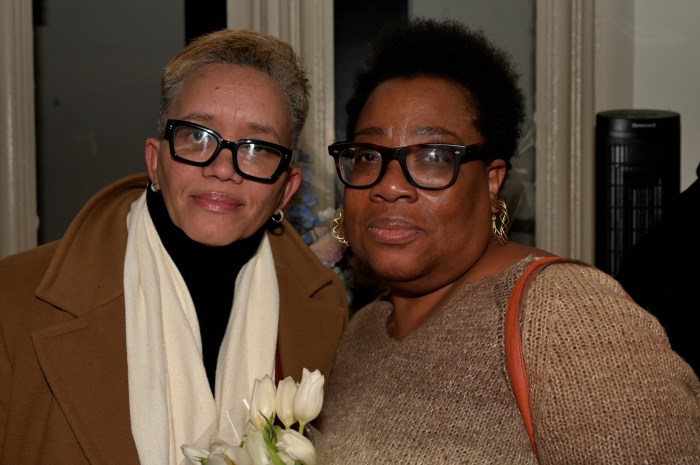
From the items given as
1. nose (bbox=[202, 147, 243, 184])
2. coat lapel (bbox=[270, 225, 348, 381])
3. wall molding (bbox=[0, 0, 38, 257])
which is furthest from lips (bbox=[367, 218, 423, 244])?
wall molding (bbox=[0, 0, 38, 257])

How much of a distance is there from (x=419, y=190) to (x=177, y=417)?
733 millimetres

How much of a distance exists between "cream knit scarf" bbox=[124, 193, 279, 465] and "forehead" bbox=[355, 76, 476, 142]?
61 centimetres

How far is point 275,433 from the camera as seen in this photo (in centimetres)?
141

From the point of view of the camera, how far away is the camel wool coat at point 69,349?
1818 millimetres

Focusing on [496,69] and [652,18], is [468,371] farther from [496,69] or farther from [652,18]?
[652,18]

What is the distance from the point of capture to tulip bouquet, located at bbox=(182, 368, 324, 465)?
136 cm

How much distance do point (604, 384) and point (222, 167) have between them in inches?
35.4

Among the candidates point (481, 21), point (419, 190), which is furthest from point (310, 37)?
point (419, 190)

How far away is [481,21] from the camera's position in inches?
Result: 146

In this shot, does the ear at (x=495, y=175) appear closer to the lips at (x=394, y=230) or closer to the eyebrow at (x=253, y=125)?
the lips at (x=394, y=230)

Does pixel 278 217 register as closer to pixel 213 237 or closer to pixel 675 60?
pixel 213 237

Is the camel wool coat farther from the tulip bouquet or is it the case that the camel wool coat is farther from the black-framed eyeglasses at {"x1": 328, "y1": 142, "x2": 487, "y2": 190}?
the black-framed eyeglasses at {"x1": 328, "y1": 142, "x2": 487, "y2": 190}

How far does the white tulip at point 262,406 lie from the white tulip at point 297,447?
0.26 feet

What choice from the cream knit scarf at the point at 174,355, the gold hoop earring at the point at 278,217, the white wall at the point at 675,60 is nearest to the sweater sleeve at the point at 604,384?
the cream knit scarf at the point at 174,355
